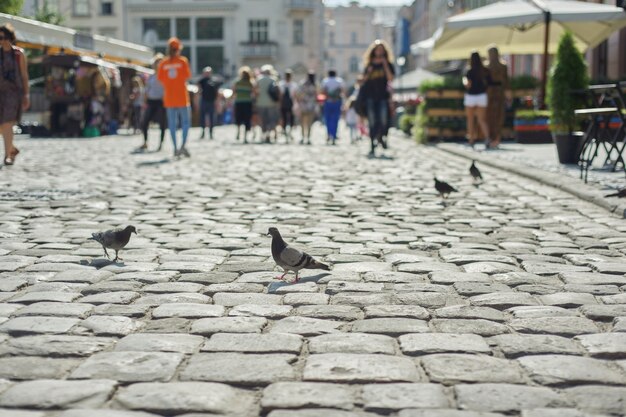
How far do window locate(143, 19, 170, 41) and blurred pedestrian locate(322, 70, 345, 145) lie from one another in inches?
1928

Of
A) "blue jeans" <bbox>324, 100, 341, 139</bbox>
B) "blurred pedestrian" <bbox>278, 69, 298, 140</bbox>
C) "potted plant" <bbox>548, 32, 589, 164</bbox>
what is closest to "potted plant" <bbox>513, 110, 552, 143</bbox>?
"blue jeans" <bbox>324, 100, 341, 139</bbox>

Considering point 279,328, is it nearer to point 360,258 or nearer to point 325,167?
point 360,258

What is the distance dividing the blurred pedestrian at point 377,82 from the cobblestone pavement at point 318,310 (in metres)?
7.70

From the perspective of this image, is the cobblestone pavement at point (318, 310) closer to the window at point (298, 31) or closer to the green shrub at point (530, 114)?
the green shrub at point (530, 114)

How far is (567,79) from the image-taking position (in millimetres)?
12977

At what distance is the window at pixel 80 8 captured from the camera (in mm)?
69500

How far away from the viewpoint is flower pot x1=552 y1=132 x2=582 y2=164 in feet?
43.9

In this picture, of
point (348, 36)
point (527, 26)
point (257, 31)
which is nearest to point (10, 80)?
point (527, 26)

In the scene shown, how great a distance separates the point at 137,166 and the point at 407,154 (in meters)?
5.50

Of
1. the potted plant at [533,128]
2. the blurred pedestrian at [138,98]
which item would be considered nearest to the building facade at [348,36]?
the blurred pedestrian at [138,98]

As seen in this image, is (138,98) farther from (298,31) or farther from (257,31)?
(298,31)

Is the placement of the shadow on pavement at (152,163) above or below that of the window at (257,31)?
below

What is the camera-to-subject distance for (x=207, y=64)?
70.8 meters

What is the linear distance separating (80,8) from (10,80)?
58767 millimetres
